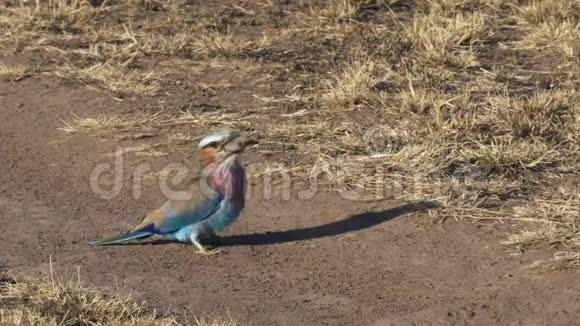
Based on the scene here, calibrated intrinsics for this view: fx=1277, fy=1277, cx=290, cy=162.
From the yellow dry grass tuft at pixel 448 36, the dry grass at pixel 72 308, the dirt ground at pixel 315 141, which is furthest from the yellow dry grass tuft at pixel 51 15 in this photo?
the dry grass at pixel 72 308

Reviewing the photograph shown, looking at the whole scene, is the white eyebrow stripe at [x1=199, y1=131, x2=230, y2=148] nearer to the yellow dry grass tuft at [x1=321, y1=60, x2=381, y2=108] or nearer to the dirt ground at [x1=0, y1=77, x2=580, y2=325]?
the dirt ground at [x1=0, y1=77, x2=580, y2=325]

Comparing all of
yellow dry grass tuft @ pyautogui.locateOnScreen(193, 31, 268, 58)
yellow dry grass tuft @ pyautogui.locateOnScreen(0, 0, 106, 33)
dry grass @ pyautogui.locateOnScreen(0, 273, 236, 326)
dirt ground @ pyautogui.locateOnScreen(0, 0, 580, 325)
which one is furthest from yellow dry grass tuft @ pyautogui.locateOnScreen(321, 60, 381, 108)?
dry grass @ pyautogui.locateOnScreen(0, 273, 236, 326)

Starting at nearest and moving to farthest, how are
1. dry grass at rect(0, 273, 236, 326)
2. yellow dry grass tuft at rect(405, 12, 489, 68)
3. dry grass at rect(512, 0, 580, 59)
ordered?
dry grass at rect(0, 273, 236, 326) → yellow dry grass tuft at rect(405, 12, 489, 68) → dry grass at rect(512, 0, 580, 59)

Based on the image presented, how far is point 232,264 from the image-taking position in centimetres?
671

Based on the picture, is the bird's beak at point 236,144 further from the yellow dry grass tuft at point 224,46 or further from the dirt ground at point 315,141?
the yellow dry grass tuft at point 224,46

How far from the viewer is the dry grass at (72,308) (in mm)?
5621

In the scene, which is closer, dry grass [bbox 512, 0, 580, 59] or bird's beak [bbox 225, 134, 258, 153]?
bird's beak [bbox 225, 134, 258, 153]

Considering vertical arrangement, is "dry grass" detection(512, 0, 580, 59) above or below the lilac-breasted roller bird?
below

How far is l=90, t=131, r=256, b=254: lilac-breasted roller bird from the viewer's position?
22.2 feet

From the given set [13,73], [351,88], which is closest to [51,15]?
[13,73]

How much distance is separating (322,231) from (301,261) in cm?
42

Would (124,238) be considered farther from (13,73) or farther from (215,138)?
(13,73)

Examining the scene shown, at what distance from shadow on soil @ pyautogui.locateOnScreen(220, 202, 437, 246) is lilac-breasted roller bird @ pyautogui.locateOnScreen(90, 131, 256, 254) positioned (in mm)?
264

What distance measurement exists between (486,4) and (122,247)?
201 inches
